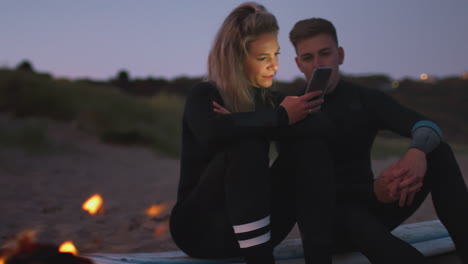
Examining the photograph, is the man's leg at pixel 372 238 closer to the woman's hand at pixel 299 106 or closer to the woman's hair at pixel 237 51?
the woman's hand at pixel 299 106

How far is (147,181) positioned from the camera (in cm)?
493

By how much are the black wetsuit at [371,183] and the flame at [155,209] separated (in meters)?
1.93

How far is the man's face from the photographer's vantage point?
172 centimetres

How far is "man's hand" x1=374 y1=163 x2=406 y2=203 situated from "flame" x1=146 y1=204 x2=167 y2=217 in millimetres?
2074

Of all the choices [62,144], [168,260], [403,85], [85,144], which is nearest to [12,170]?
[62,144]

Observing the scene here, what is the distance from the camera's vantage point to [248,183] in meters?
1.29

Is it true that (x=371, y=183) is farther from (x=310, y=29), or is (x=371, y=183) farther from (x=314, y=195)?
(x=310, y=29)

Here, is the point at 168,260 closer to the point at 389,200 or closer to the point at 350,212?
the point at 350,212

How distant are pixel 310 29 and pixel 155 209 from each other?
2.24 metres

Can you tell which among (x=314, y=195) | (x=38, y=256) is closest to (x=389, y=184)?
(x=314, y=195)

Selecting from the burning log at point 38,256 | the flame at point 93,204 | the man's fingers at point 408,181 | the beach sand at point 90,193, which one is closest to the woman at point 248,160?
the man's fingers at point 408,181

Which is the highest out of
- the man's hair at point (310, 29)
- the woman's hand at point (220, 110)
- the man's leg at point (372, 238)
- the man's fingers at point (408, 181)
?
the man's hair at point (310, 29)

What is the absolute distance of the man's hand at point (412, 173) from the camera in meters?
1.43

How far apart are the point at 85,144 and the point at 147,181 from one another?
2.63 m
